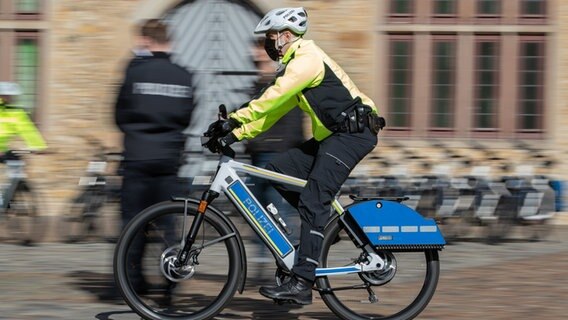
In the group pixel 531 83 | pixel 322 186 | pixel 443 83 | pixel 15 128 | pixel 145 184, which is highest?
pixel 322 186

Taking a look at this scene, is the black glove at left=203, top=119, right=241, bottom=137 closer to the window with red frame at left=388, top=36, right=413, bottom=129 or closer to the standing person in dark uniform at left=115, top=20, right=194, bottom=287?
the standing person in dark uniform at left=115, top=20, right=194, bottom=287

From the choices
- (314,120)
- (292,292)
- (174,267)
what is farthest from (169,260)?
(314,120)

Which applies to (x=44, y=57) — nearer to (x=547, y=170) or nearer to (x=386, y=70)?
(x=386, y=70)

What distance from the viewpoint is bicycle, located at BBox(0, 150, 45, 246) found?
11.4m

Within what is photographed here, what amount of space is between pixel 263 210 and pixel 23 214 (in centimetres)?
484

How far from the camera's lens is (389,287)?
721 cm

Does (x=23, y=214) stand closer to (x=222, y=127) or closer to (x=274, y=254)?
(x=274, y=254)

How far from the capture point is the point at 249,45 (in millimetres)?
14367

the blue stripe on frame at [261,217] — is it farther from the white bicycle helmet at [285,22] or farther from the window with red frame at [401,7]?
the window with red frame at [401,7]

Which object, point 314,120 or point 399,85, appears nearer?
point 314,120

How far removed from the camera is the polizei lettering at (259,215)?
717 centimetres

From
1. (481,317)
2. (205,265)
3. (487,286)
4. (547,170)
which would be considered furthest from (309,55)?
(547,170)

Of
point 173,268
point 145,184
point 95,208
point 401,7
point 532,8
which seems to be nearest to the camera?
point 173,268

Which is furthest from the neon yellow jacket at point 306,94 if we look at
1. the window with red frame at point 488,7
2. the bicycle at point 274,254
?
the window with red frame at point 488,7
